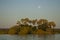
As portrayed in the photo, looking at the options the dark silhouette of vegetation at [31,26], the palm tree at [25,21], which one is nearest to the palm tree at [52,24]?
the dark silhouette of vegetation at [31,26]

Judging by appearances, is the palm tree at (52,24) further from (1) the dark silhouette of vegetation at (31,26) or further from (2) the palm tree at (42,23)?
(2) the palm tree at (42,23)

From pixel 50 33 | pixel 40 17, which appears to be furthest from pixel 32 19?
pixel 50 33

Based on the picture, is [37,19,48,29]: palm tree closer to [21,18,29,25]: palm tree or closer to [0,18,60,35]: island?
[0,18,60,35]: island

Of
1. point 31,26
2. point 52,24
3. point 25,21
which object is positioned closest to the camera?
point 52,24

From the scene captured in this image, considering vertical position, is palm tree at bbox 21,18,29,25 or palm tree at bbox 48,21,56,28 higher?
palm tree at bbox 21,18,29,25

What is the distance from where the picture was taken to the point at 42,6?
511cm

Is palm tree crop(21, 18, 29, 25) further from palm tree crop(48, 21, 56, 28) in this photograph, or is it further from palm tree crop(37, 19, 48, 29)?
palm tree crop(48, 21, 56, 28)

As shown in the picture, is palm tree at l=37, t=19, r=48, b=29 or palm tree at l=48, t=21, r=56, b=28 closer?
palm tree at l=48, t=21, r=56, b=28

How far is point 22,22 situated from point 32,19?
1.12 feet

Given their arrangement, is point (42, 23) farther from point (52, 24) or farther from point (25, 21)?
point (25, 21)

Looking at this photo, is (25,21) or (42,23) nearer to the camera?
(25,21)

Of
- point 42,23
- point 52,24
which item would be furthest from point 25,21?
point 52,24

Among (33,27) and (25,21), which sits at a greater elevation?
(25,21)

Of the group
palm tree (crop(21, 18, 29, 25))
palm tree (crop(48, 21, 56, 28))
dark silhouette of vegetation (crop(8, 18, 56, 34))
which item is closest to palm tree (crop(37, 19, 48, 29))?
dark silhouette of vegetation (crop(8, 18, 56, 34))
